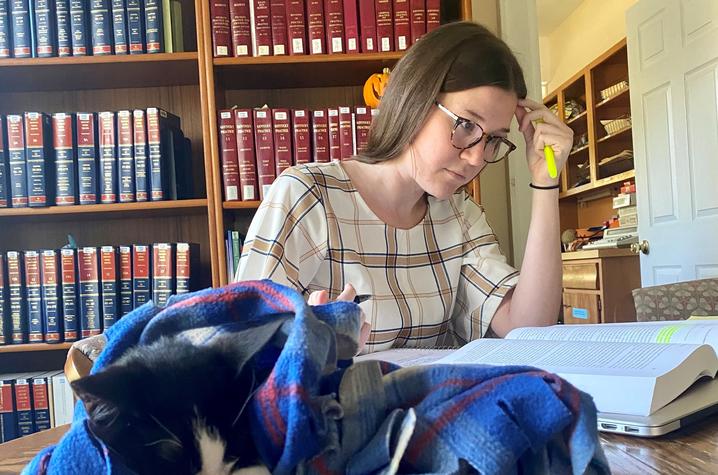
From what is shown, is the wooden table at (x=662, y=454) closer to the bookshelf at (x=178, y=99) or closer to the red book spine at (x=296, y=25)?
the bookshelf at (x=178, y=99)

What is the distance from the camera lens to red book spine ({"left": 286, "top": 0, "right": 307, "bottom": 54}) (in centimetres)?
158

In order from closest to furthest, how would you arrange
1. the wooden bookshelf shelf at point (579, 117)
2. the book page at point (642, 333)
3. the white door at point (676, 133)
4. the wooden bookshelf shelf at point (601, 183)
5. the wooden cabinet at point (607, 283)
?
1. the book page at point (642, 333)
2. the white door at point (676, 133)
3. the wooden cabinet at point (607, 283)
4. the wooden bookshelf shelf at point (601, 183)
5. the wooden bookshelf shelf at point (579, 117)

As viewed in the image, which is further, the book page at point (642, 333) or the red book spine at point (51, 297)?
the red book spine at point (51, 297)

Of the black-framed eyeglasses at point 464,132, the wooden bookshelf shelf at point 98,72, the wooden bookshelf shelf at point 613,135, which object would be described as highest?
the wooden bookshelf shelf at point 613,135

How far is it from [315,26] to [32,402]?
1.24m

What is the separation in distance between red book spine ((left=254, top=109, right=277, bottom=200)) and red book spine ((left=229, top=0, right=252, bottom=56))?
0.16 metres

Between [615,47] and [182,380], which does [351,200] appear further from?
[615,47]

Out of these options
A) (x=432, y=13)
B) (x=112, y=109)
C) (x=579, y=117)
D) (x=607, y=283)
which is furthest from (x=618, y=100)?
(x=112, y=109)

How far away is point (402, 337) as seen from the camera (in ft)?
3.33

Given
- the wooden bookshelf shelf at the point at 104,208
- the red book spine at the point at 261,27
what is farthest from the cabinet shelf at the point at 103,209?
the red book spine at the point at 261,27

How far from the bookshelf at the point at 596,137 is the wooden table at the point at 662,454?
10.4ft

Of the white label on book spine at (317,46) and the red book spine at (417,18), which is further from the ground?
the red book spine at (417,18)

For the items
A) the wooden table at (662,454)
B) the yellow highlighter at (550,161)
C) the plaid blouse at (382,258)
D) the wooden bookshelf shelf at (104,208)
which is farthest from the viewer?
the wooden bookshelf shelf at (104,208)

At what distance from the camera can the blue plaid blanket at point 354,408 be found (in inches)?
9.5
